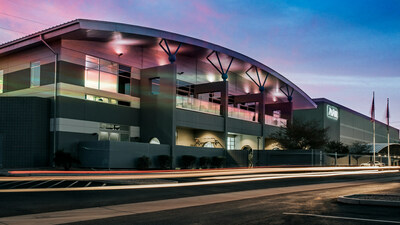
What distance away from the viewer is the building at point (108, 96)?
30.4 metres

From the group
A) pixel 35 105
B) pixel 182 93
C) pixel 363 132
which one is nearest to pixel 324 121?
pixel 363 132

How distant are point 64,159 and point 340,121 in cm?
7300

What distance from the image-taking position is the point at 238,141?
162ft

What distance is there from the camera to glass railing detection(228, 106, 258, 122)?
44.4 meters

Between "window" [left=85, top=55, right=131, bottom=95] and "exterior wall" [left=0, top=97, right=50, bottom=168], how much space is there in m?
4.55

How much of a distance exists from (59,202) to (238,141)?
3704cm

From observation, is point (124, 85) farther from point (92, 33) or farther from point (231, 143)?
point (231, 143)

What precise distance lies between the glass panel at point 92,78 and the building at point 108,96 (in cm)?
8

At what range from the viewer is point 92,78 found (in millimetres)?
33656

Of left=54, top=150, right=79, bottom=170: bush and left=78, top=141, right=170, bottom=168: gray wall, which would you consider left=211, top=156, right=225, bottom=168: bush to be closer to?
left=78, top=141, right=170, bottom=168: gray wall

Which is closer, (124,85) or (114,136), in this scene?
(114,136)

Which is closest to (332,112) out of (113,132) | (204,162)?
(204,162)

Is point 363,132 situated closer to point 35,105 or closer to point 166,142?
point 166,142

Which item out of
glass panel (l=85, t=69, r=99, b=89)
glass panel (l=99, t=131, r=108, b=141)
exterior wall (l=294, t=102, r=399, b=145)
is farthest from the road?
exterior wall (l=294, t=102, r=399, b=145)
